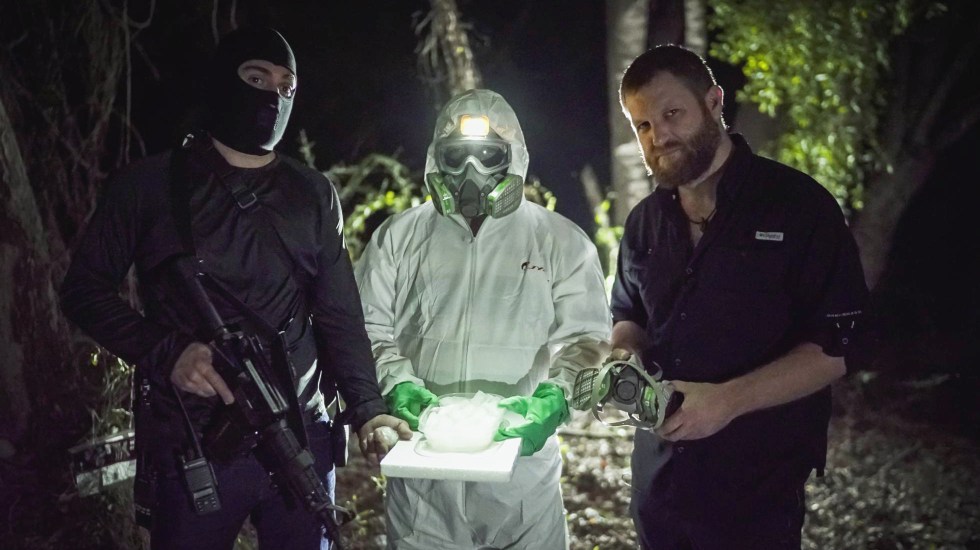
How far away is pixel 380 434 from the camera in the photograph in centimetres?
280

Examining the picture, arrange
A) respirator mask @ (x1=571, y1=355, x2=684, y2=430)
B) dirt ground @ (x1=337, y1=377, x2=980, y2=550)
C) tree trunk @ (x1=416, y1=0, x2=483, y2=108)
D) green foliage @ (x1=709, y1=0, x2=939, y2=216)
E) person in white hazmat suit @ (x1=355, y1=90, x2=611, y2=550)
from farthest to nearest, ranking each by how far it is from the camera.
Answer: tree trunk @ (x1=416, y1=0, x2=483, y2=108)
green foliage @ (x1=709, y1=0, x2=939, y2=216)
dirt ground @ (x1=337, y1=377, x2=980, y2=550)
person in white hazmat suit @ (x1=355, y1=90, x2=611, y2=550)
respirator mask @ (x1=571, y1=355, x2=684, y2=430)

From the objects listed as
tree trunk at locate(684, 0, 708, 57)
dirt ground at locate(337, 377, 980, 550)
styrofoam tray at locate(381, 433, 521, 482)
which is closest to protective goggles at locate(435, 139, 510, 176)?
styrofoam tray at locate(381, 433, 521, 482)

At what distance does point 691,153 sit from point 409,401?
1.27 m

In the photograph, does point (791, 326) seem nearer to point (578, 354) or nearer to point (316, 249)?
point (578, 354)

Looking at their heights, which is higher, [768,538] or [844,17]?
[844,17]

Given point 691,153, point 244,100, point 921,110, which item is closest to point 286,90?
point 244,100

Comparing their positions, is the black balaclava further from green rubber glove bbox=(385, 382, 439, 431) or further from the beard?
the beard

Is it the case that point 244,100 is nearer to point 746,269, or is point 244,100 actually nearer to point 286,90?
point 286,90

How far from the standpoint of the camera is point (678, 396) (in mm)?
2619

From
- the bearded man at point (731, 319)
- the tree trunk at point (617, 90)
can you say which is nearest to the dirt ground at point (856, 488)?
the tree trunk at point (617, 90)

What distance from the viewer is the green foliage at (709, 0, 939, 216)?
19.2 feet

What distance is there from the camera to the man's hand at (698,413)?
2574mm

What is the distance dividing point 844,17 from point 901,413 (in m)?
3.41

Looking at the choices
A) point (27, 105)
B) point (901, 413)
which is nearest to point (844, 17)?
point (901, 413)
